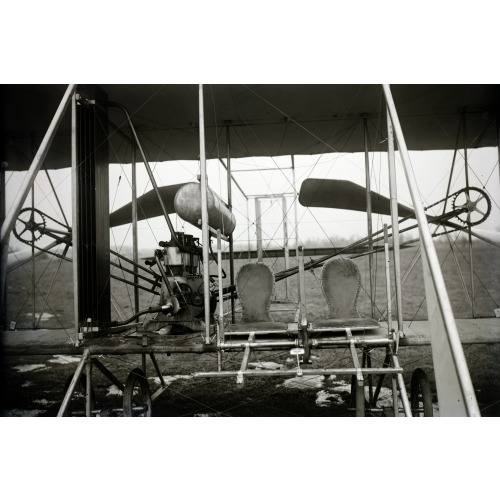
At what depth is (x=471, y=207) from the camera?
677 cm

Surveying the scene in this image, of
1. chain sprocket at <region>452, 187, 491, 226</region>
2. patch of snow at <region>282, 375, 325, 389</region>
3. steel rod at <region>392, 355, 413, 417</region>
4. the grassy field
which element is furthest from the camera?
patch of snow at <region>282, 375, 325, 389</region>

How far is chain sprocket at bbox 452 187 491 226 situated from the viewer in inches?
266

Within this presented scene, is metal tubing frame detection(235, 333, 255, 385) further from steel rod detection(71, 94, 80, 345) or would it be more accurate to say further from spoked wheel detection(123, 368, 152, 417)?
steel rod detection(71, 94, 80, 345)

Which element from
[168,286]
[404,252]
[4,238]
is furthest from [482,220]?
[404,252]

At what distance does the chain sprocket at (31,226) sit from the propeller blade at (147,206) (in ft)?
6.38

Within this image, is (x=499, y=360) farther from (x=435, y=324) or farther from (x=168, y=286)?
(x=168, y=286)

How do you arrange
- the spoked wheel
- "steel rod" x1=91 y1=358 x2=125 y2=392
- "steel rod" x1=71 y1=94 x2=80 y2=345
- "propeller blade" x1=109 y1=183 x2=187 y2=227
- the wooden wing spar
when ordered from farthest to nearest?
"propeller blade" x1=109 y1=183 x2=187 y2=227, the wooden wing spar, "steel rod" x1=91 y1=358 x2=125 y2=392, "steel rod" x1=71 y1=94 x2=80 y2=345, the spoked wheel

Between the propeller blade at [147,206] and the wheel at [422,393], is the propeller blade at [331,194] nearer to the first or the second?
the propeller blade at [147,206]

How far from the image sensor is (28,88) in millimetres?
5395

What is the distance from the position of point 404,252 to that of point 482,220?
38.3ft

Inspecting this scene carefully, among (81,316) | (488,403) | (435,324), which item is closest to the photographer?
(435,324)

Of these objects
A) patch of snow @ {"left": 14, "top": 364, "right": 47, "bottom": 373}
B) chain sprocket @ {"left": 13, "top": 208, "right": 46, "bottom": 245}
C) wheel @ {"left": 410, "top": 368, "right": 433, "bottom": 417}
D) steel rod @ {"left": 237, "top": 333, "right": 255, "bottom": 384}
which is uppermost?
chain sprocket @ {"left": 13, "top": 208, "right": 46, "bottom": 245}

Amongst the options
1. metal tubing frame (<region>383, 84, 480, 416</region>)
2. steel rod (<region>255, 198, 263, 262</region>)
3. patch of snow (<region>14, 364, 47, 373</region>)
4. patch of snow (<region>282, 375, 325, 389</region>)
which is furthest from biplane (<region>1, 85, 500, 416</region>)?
patch of snow (<region>14, 364, 47, 373</region>)

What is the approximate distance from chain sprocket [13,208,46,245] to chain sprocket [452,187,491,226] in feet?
19.4
